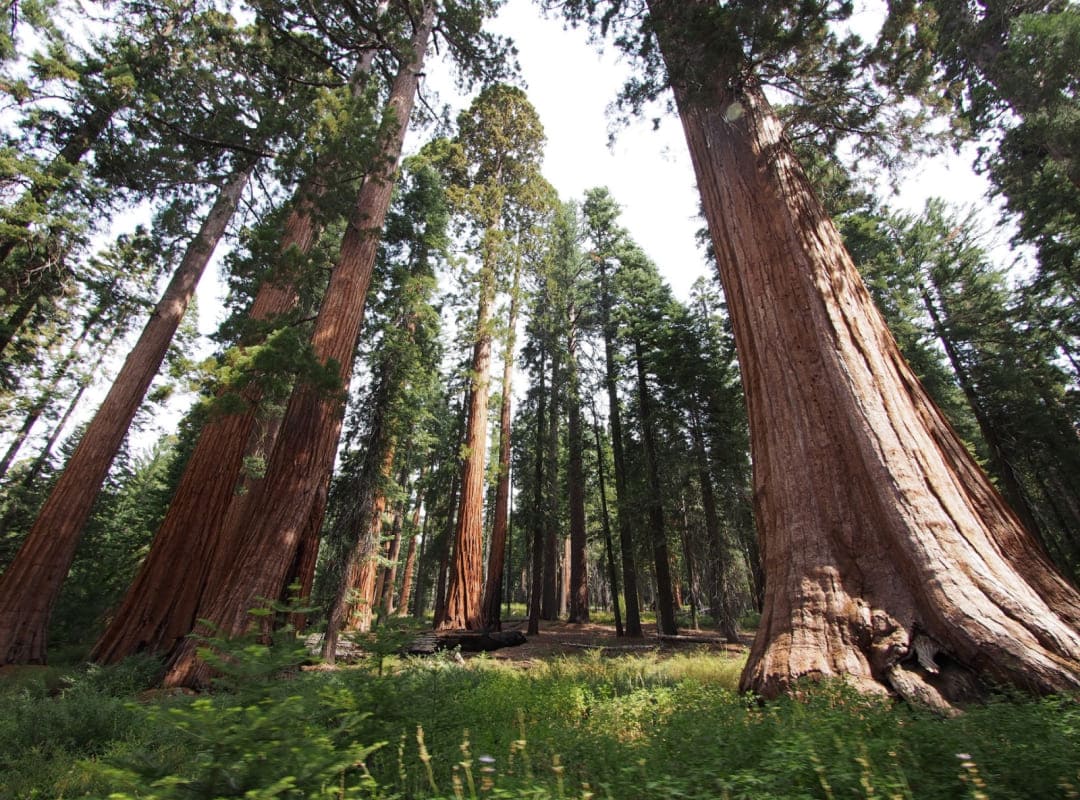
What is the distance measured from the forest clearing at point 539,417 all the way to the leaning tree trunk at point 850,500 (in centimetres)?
3

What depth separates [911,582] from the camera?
3.56 meters

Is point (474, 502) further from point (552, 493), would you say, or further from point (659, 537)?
point (659, 537)

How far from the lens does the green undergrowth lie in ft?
5.52

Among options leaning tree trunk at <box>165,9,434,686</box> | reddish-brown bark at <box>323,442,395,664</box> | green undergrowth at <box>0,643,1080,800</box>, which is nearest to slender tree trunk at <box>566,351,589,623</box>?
reddish-brown bark at <box>323,442,395,664</box>

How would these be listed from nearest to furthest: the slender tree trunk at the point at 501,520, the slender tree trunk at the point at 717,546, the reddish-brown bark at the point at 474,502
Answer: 1. the reddish-brown bark at the point at 474,502
2. the slender tree trunk at the point at 717,546
3. the slender tree trunk at the point at 501,520

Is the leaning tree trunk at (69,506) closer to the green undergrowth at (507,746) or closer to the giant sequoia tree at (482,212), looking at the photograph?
the green undergrowth at (507,746)

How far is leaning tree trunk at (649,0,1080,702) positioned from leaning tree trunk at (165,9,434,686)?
5268mm

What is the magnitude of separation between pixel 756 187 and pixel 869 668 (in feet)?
16.6

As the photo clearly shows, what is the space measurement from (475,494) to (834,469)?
9.83 metres

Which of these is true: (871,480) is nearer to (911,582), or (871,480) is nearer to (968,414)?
(911,582)

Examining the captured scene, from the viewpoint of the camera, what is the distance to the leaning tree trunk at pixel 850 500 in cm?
325

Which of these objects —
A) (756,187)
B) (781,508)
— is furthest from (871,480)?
(756,187)

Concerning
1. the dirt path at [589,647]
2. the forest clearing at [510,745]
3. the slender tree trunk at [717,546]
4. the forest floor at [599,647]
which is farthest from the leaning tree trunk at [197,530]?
the slender tree trunk at [717,546]

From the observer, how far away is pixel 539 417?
1820cm
